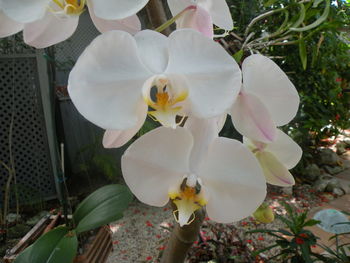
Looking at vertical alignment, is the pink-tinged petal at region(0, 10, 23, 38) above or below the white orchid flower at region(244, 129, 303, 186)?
above

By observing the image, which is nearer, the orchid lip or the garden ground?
the orchid lip

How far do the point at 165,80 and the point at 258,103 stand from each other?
0.22ft

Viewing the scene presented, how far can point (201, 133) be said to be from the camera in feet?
0.67

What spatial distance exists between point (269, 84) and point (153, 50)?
90 mm

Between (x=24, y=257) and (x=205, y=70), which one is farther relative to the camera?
(x=24, y=257)

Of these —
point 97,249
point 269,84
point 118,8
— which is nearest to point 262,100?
point 269,84

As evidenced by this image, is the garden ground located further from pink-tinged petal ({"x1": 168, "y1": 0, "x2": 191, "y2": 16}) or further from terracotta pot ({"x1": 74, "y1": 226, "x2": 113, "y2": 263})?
pink-tinged petal ({"x1": 168, "y1": 0, "x2": 191, "y2": 16})

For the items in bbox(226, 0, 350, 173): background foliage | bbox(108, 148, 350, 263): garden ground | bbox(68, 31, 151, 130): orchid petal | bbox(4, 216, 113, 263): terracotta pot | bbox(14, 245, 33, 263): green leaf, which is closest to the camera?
bbox(68, 31, 151, 130): orchid petal

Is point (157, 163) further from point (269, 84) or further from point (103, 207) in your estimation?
point (103, 207)

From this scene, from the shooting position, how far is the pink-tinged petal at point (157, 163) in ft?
0.62

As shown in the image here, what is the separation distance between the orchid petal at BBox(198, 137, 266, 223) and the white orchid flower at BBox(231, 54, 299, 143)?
0.02 metres

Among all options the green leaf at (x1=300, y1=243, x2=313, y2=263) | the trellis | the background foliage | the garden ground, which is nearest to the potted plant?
the green leaf at (x1=300, y1=243, x2=313, y2=263)

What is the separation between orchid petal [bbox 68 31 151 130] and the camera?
0.53 ft

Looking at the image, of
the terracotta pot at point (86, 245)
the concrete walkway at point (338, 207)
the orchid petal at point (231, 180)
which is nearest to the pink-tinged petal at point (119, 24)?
the orchid petal at point (231, 180)
